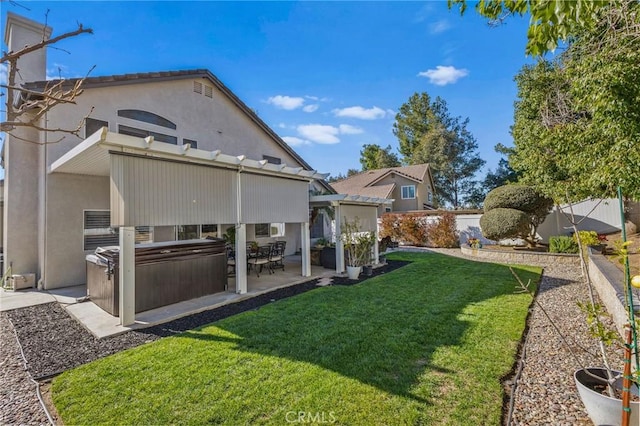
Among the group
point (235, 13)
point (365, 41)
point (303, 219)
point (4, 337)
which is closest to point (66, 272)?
point (4, 337)

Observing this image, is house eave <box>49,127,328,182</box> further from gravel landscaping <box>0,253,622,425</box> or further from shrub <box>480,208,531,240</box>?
shrub <box>480,208,531,240</box>

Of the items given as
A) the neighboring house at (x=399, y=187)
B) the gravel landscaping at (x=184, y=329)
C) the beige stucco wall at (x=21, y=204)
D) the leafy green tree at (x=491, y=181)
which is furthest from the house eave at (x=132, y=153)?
the leafy green tree at (x=491, y=181)

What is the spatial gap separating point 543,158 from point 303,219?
30.6 feet

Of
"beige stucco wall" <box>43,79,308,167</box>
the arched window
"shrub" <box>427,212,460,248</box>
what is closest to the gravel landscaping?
"beige stucco wall" <box>43,79,308,167</box>

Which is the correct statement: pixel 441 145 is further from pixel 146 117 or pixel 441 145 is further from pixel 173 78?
pixel 146 117

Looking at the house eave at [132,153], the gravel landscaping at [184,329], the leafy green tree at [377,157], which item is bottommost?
the gravel landscaping at [184,329]

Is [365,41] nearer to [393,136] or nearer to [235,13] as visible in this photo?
[235,13]

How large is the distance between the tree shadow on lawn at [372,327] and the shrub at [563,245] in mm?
5490

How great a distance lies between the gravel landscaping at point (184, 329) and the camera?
3.26 metres

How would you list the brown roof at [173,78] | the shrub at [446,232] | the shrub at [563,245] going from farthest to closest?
1. the shrub at [446,232]
2. the shrub at [563,245]
3. the brown roof at [173,78]

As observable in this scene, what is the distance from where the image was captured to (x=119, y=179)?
5.78 m

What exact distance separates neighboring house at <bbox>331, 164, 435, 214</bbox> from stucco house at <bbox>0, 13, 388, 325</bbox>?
1613 centimetres

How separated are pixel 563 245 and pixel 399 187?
17.3 metres

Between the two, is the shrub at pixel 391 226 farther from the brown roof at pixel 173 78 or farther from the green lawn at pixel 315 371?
the green lawn at pixel 315 371
